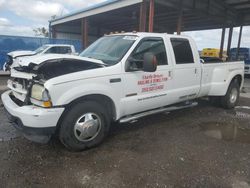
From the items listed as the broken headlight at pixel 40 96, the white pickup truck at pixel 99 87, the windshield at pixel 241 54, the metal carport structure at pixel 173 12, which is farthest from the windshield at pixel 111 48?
the windshield at pixel 241 54

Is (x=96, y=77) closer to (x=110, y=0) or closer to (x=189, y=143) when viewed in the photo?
(x=189, y=143)

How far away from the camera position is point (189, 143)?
4.05 meters

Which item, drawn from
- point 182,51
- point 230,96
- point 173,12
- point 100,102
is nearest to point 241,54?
point 173,12

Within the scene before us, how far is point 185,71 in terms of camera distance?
4.89 meters

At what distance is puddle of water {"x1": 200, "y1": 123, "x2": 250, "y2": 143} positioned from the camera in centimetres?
438

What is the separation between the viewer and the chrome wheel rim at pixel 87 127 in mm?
3434

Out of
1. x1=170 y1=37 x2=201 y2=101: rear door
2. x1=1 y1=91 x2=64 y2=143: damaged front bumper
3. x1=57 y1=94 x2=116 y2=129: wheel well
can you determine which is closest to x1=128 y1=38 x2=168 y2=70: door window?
x1=170 y1=37 x2=201 y2=101: rear door

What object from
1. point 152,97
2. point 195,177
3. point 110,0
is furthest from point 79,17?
point 195,177

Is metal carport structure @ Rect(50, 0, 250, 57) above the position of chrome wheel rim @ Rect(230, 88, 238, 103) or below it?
above

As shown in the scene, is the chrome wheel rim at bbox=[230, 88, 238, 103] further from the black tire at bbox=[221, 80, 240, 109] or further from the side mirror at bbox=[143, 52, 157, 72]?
the side mirror at bbox=[143, 52, 157, 72]

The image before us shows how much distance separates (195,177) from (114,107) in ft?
5.31

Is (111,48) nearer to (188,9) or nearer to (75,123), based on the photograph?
(75,123)

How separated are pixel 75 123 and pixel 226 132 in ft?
10.2

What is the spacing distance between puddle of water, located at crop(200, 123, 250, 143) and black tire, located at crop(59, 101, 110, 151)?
2178 mm
